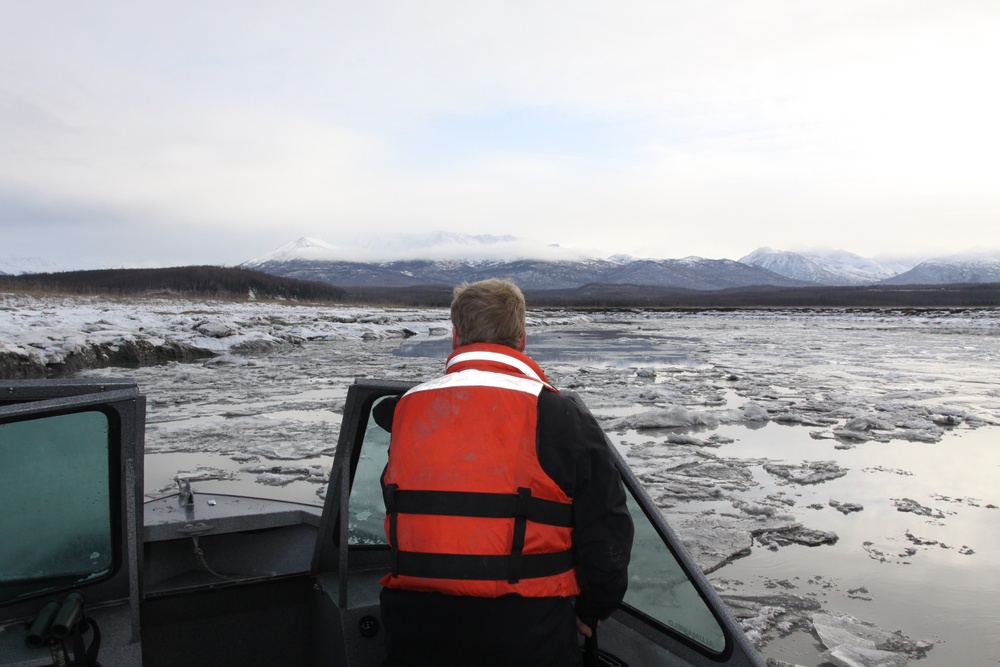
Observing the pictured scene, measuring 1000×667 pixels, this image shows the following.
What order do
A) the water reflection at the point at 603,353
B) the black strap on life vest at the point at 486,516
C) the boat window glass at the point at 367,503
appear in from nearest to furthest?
1. the black strap on life vest at the point at 486,516
2. the boat window glass at the point at 367,503
3. the water reflection at the point at 603,353

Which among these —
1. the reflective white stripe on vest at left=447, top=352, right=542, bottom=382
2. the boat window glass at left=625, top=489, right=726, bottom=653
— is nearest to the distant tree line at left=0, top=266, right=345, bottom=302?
the boat window glass at left=625, top=489, right=726, bottom=653

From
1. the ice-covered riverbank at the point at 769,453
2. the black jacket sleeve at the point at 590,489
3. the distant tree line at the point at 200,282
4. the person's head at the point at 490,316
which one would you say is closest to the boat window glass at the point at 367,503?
the person's head at the point at 490,316

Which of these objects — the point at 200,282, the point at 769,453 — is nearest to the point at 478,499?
the point at 769,453

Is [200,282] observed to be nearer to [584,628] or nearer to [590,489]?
[584,628]

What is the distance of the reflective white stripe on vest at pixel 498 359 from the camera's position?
69.4 inches

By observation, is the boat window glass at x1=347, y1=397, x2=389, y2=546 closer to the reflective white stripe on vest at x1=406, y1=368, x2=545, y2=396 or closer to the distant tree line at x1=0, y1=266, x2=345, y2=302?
the reflective white stripe on vest at x1=406, y1=368, x2=545, y2=396

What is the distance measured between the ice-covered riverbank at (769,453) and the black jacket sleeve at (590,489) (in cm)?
196

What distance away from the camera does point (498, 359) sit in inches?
69.7

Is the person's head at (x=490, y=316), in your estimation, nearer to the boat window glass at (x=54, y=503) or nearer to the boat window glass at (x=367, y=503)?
the boat window glass at (x=367, y=503)

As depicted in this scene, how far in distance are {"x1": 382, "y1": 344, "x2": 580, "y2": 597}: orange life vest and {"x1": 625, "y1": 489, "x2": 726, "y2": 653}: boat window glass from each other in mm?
587

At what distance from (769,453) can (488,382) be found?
6206 mm

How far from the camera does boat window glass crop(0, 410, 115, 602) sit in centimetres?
216

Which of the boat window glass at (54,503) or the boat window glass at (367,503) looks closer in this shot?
the boat window glass at (54,503)

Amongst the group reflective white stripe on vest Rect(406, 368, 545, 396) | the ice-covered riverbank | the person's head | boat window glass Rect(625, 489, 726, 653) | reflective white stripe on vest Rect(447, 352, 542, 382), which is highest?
the person's head
